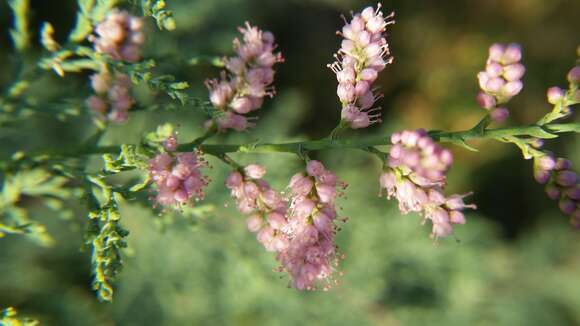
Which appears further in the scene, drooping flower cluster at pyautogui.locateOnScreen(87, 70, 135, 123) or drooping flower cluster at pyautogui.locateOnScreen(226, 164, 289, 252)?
drooping flower cluster at pyautogui.locateOnScreen(87, 70, 135, 123)

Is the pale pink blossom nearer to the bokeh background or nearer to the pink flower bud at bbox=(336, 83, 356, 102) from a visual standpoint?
the pink flower bud at bbox=(336, 83, 356, 102)

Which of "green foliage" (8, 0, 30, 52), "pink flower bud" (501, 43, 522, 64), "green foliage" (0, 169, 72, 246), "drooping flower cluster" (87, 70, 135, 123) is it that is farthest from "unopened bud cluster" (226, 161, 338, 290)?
"green foliage" (8, 0, 30, 52)

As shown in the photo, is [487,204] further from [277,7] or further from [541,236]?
[277,7]

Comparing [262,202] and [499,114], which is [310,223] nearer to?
[262,202]

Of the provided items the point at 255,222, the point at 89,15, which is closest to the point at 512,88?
the point at 255,222

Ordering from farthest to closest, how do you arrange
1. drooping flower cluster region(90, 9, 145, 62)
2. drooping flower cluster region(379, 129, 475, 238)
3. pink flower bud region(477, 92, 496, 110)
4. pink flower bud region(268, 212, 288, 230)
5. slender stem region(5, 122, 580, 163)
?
drooping flower cluster region(90, 9, 145, 62) → pink flower bud region(268, 212, 288, 230) → pink flower bud region(477, 92, 496, 110) → slender stem region(5, 122, 580, 163) → drooping flower cluster region(379, 129, 475, 238)

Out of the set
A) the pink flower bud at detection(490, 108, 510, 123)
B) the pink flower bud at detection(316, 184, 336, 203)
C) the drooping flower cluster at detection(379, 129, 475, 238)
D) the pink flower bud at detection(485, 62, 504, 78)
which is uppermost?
the pink flower bud at detection(485, 62, 504, 78)

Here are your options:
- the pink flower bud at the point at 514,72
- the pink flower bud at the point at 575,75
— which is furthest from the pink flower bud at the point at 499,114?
the pink flower bud at the point at 575,75

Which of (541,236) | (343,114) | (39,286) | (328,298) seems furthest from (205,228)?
(541,236)
